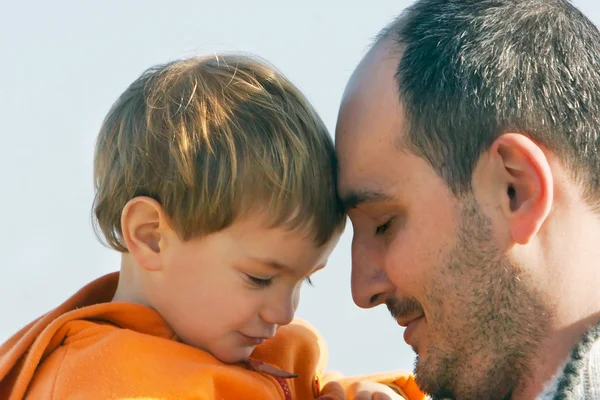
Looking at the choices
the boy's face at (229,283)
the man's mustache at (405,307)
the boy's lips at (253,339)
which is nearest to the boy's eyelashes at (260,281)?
the boy's face at (229,283)

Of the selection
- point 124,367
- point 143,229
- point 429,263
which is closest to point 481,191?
point 429,263

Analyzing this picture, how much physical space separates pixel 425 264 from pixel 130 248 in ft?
2.78

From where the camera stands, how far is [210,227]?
8.82ft

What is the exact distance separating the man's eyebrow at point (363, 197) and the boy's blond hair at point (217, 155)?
0.21 feet

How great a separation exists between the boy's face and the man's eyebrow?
0.17 metres

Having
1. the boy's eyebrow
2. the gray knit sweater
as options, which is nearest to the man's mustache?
the boy's eyebrow

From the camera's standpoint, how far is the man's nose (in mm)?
2824

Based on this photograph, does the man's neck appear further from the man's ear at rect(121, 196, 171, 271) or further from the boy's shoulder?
the man's ear at rect(121, 196, 171, 271)

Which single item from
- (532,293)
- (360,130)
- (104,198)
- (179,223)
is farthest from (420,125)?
(104,198)

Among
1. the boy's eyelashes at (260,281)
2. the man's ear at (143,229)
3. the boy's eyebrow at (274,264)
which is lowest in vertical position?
the boy's eyelashes at (260,281)

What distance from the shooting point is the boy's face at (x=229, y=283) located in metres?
2.68

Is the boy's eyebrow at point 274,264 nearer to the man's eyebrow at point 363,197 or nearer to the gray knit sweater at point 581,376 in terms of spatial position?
the man's eyebrow at point 363,197

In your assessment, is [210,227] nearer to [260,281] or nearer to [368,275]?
[260,281]

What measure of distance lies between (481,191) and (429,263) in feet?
0.84
